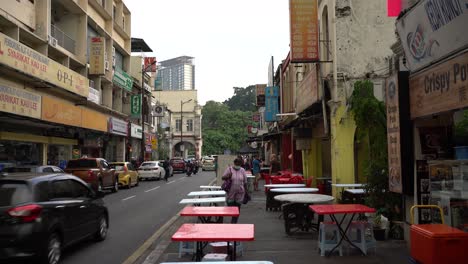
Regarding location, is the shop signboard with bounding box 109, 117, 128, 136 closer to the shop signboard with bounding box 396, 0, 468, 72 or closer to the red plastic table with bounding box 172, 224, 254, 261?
the shop signboard with bounding box 396, 0, 468, 72

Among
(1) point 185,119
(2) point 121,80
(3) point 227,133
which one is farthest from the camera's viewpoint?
(3) point 227,133

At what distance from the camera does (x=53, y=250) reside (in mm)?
7637

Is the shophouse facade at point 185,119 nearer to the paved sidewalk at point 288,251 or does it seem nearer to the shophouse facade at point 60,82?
the shophouse facade at point 60,82

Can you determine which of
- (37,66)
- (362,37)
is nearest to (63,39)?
(37,66)

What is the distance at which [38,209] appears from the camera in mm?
7332

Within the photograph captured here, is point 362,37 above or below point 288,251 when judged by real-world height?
above

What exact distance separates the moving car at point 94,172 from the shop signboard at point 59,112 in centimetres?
243

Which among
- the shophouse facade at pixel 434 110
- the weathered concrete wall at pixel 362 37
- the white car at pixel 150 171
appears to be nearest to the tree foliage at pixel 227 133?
the white car at pixel 150 171

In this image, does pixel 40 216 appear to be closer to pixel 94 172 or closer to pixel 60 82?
pixel 94 172

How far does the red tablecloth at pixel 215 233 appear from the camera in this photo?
18.0 ft

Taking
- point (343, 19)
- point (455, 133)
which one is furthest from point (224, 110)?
point (455, 133)

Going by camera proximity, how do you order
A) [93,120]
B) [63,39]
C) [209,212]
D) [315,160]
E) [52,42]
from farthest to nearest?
[93,120] < [63,39] < [52,42] < [315,160] < [209,212]

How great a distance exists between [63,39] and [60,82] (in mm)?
6077

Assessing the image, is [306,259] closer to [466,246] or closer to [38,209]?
[466,246]
